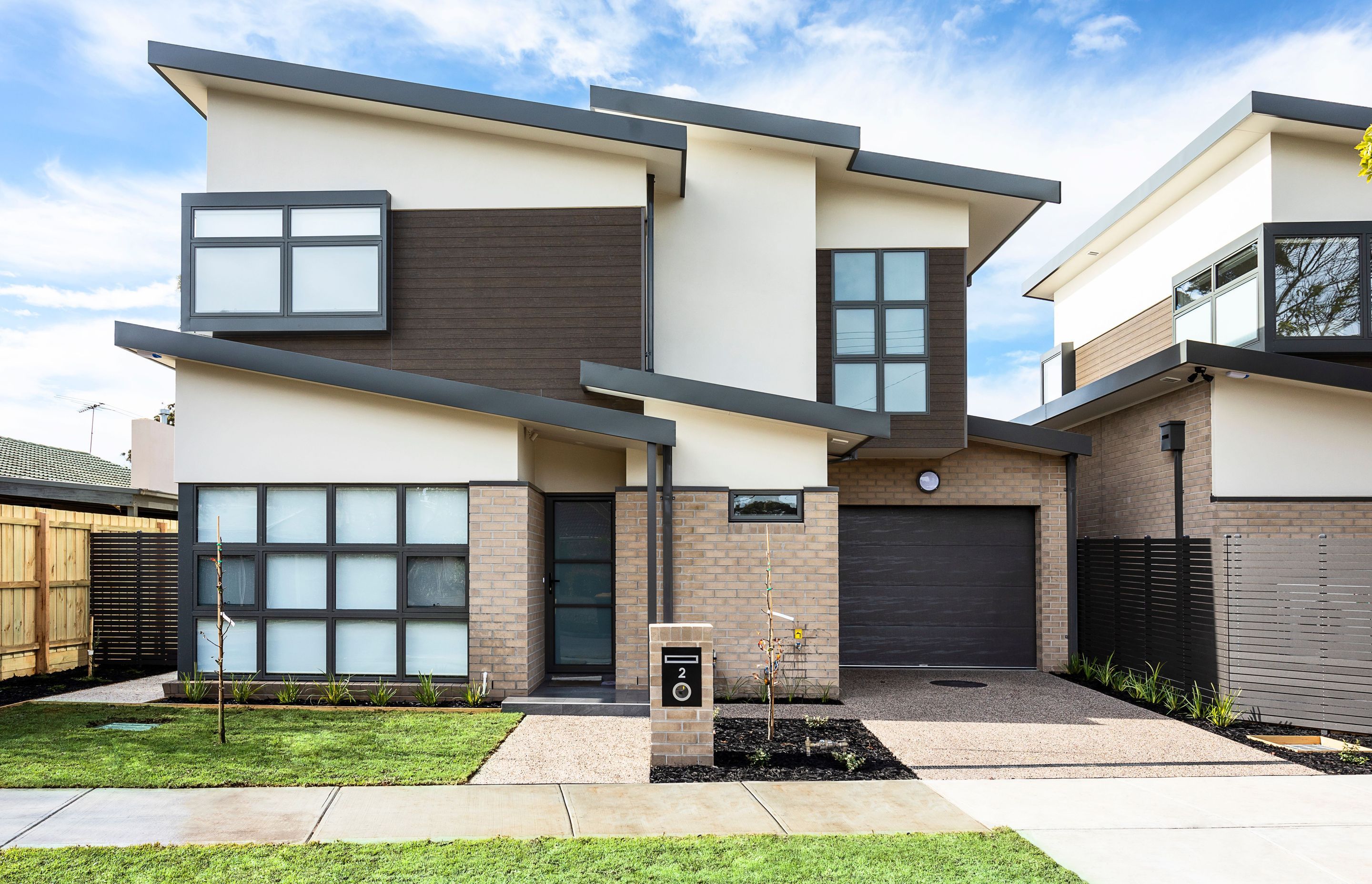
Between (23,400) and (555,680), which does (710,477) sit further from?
(23,400)

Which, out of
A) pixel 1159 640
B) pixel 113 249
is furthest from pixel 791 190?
pixel 113 249

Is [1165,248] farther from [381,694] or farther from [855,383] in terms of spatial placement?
[381,694]

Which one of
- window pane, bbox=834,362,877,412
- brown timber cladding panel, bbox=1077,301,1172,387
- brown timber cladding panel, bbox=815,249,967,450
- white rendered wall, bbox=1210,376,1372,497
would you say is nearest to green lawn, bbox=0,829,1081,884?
white rendered wall, bbox=1210,376,1372,497

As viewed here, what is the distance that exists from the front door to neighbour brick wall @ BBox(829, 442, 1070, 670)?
3735 mm

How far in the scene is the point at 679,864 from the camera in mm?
5320

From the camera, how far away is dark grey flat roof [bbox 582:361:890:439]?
10.6 meters

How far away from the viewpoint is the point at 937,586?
45.1 ft

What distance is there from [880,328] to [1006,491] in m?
2.97

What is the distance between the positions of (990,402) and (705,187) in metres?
23.8

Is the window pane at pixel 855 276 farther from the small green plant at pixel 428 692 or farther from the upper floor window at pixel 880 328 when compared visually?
the small green plant at pixel 428 692

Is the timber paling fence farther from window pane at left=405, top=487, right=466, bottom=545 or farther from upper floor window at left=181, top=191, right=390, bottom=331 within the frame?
upper floor window at left=181, top=191, right=390, bottom=331

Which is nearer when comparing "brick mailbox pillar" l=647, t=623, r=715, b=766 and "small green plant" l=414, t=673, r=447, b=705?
"brick mailbox pillar" l=647, t=623, r=715, b=766

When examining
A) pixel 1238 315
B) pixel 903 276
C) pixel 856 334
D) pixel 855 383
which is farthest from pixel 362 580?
pixel 1238 315

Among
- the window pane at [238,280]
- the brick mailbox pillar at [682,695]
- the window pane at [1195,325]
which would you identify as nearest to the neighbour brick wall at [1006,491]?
the window pane at [1195,325]
